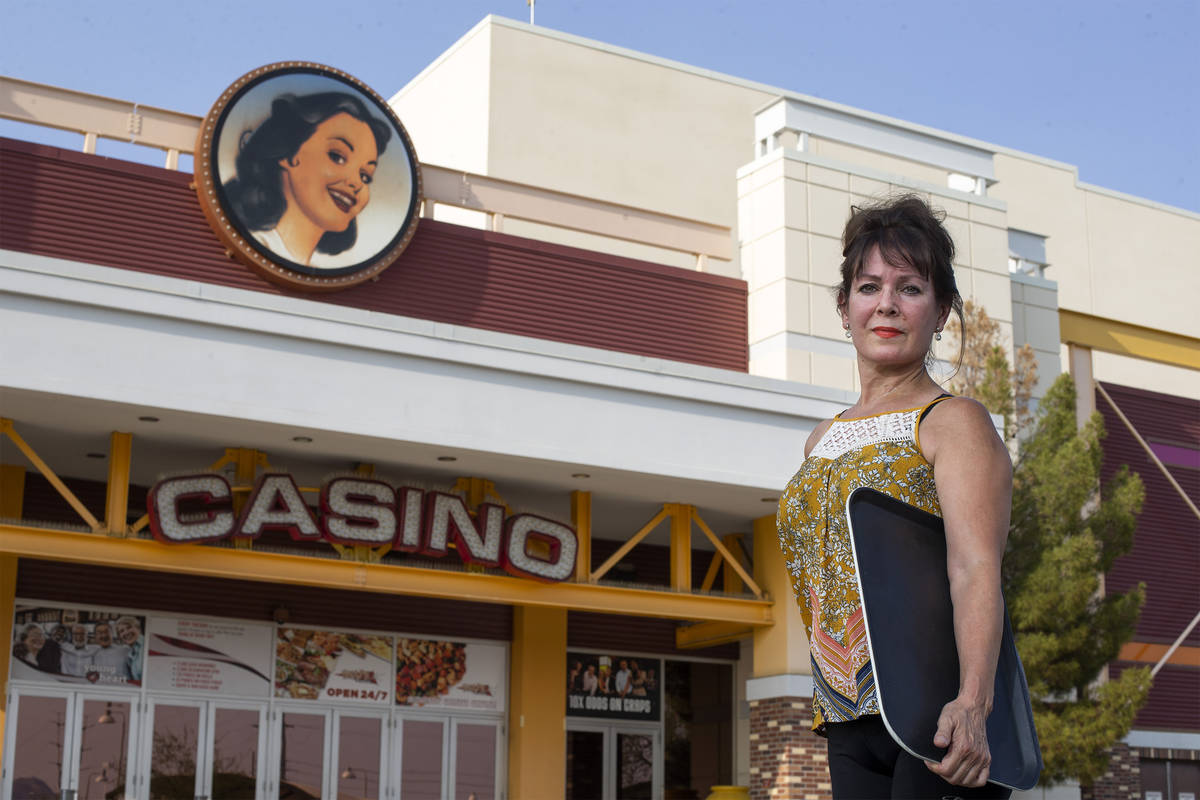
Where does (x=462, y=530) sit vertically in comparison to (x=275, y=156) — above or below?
below

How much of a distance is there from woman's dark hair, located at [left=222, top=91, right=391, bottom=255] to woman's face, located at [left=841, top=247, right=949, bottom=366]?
53.1 ft

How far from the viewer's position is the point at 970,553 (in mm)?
2455

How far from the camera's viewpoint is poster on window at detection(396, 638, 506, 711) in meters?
21.2

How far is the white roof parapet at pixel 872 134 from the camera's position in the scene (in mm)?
22766

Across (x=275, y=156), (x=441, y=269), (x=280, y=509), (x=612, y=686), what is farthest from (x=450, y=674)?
(x=275, y=156)

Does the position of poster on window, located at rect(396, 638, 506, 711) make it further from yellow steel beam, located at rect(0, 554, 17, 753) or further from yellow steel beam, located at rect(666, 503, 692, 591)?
yellow steel beam, located at rect(0, 554, 17, 753)

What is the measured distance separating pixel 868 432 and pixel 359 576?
50.5 feet

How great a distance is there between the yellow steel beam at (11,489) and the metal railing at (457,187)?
178 inches

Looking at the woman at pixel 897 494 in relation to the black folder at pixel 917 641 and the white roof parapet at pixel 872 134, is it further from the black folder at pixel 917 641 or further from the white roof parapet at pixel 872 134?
the white roof parapet at pixel 872 134

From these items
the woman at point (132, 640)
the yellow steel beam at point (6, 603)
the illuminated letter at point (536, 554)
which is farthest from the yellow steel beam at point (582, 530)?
the yellow steel beam at point (6, 603)

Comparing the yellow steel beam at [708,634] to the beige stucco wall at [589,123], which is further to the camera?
the beige stucco wall at [589,123]

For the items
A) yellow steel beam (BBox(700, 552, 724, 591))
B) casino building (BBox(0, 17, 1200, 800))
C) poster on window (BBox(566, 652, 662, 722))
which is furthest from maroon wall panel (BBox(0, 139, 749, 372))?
poster on window (BBox(566, 652, 662, 722))

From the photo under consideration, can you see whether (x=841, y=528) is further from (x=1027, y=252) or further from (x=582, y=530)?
(x=1027, y=252)

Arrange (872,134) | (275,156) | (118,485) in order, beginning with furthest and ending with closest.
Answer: (872,134), (275,156), (118,485)
